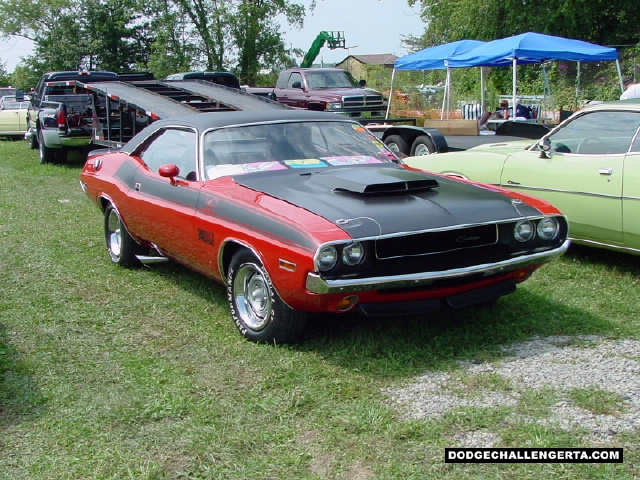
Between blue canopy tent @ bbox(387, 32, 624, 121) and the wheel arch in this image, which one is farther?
blue canopy tent @ bbox(387, 32, 624, 121)

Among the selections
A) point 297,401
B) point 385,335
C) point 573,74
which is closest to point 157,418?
point 297,401

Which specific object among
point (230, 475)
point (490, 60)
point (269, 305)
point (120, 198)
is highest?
point (490, 60)

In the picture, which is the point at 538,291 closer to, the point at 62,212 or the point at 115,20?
the point at 62,212

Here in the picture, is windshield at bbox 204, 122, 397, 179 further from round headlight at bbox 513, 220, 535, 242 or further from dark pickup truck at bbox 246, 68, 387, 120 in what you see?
dark pickup truck at bbox 246, 68, 387, 120

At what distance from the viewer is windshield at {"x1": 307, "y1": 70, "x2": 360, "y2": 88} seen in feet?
62.6

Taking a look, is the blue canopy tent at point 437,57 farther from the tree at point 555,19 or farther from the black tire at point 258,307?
the tree at point 555,19

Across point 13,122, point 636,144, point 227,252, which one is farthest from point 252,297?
point 13,122

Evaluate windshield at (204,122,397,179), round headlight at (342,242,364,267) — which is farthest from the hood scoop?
round headlight at (342,242,364,267)

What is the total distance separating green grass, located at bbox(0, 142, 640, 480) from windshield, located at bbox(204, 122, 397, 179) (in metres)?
1.03

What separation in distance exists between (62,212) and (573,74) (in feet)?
65.8

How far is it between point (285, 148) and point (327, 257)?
5.60 ft

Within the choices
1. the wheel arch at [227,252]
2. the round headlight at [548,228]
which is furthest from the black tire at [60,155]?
the round headlight at [548,228]

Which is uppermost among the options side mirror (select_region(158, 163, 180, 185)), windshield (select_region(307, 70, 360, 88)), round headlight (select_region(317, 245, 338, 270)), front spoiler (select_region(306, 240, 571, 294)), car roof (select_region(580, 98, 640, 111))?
windshield (select_region(307, 70, 360, 88))

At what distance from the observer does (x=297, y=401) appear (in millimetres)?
3941
